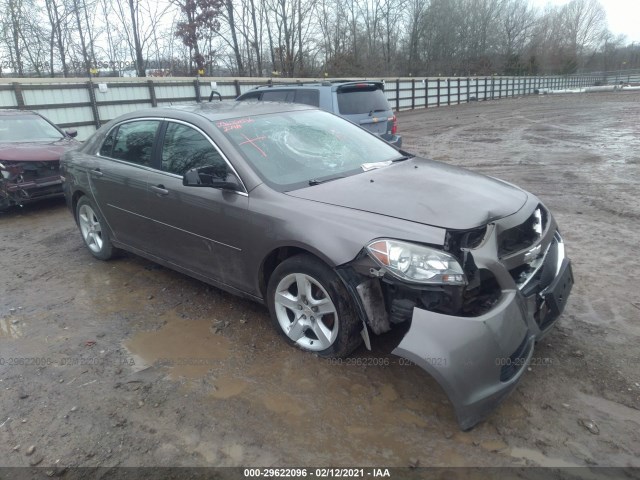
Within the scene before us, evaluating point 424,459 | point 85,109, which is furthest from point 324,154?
point 85,109

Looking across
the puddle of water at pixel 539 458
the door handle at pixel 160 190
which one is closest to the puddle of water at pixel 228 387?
the puddle of water at pixel 539 458

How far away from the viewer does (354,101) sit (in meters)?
8.48

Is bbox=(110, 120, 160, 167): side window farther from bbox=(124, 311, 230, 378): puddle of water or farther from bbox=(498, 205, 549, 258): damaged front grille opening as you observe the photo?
bbox=(498, 205, 549, 258): damaged front grille opening

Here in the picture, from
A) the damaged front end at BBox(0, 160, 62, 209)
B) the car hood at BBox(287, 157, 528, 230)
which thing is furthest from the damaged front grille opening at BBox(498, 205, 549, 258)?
the damaged front end at BBox(0, 160, 62, 209)

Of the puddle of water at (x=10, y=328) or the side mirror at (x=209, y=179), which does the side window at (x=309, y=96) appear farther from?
the puddle of water at (x=10, y=328)

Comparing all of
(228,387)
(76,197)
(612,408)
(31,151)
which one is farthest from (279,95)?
(612,408)

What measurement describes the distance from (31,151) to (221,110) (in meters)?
4.98

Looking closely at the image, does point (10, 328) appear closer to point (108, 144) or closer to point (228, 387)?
point (108, 144)

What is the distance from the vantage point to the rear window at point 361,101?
838 cm

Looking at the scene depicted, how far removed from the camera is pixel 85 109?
13047 millimetres

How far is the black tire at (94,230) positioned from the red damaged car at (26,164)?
250cm

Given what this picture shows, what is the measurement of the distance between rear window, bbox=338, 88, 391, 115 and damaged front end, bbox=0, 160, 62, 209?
479 centimetres

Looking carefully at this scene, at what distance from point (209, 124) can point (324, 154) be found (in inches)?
37.2

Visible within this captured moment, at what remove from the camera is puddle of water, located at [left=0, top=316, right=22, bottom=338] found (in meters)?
3.79
